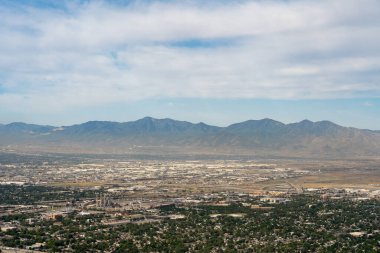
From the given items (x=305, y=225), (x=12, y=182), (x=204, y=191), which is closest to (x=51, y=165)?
(x=12, y=182)

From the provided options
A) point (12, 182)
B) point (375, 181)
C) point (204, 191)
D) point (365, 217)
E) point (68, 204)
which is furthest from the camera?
point (375, 181)

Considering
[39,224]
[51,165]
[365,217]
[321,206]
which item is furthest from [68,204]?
[51,165]

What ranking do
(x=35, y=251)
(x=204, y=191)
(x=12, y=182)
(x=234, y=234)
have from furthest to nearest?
(x=12, y=182)
(x=204, y=191)
(x=234, y=234)
(x=35, y=251)

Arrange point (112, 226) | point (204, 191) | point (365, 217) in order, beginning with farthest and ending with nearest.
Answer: point (204, 191) → point (365, 217) → point (112, 226)

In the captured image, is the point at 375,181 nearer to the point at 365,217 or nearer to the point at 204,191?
the point at 204,191

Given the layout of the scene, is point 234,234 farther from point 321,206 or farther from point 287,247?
point 321,206

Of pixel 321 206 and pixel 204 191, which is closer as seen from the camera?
pixel 321 206
